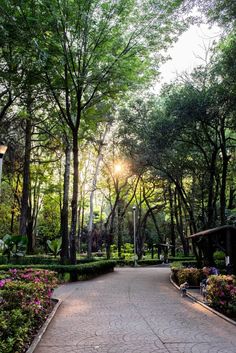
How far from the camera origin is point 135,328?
7.39 metres

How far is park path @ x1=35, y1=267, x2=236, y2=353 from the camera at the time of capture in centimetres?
597

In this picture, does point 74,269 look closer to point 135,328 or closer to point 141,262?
point 135,328

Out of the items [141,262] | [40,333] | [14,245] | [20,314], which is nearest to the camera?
[20,314]

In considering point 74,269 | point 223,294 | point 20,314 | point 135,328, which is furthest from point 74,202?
point 20,314

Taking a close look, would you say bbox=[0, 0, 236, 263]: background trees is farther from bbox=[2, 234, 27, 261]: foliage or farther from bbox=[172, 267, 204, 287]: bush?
bbox=[172, 267, 204, 287]: bush

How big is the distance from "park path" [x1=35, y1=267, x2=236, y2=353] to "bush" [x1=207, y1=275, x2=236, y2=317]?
0.36 meters

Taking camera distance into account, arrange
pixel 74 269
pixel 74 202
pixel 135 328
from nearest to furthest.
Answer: pixel 135 328
pixel 74 269
pixel 74 202

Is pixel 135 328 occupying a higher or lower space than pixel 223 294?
lower

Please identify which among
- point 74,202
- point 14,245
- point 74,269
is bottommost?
point 74,269

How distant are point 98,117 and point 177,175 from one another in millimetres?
7882

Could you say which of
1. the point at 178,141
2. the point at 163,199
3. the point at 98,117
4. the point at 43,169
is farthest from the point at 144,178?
the point at 98,117

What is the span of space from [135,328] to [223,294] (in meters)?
2.95

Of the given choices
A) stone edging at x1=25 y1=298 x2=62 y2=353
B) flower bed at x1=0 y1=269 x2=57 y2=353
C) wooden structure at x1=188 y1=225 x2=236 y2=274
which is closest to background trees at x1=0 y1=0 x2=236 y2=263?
wooden structure at x1=188 y1=225 x2=236 y2=274

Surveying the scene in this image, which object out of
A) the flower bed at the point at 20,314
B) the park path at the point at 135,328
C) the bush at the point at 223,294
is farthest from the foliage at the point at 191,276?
the flower bed at the point at 20,314
